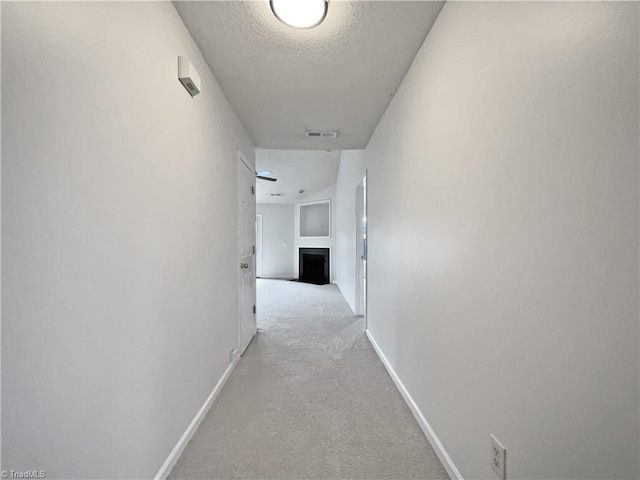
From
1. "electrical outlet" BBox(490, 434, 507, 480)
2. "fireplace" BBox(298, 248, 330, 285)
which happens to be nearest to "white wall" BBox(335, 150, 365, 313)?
"fireplace" BBox(298, 248, 330, 285)

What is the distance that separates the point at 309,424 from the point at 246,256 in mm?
1790

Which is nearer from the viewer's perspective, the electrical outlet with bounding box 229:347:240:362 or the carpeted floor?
the carpeted floor

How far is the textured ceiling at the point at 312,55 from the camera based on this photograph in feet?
4.91

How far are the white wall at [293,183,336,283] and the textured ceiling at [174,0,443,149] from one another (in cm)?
482

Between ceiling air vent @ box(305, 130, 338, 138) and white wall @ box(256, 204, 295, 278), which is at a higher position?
ceiling air vent @ box(305, 130, 338, 138)

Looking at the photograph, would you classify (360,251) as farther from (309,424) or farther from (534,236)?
(534,236)

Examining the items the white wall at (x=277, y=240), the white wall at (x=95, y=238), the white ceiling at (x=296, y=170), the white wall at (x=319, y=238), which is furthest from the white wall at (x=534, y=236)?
the white wall at (x=277, y=240)

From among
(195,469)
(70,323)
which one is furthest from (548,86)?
(195,469)

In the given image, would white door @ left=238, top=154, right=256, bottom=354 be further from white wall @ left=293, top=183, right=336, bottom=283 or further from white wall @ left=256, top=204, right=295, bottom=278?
white wall @ left=256, top=204, right=295, bottom=278

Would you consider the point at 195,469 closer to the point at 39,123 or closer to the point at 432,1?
the point at 39,123

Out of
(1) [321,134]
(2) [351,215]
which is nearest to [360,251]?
(2) [351,215]

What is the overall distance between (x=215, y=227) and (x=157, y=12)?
1.24m

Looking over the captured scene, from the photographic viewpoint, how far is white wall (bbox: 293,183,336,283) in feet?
25.1

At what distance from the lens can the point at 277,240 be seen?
9023 millimetres
